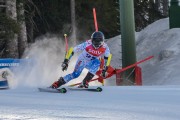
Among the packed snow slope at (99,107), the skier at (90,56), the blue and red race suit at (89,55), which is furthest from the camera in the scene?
the blue and red race suit at (89,55)

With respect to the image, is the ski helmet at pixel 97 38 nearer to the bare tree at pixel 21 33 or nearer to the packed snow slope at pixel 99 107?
the packed snow slope at pixel 99 107

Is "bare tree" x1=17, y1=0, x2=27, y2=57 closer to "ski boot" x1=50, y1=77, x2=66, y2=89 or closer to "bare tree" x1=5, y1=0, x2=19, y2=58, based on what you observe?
"bare tree" x1=5, y1=0, x2=19, y2=58

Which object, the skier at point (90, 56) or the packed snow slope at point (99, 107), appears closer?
the packed snow slope at point (99, 107)

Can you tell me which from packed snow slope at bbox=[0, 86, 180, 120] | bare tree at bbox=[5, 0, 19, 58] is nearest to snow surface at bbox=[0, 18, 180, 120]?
packed snow slope at bbox=[0, 86, 180, 120]

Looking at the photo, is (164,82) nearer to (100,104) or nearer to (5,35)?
(5,35)

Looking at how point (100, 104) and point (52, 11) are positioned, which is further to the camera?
point (52, 11)

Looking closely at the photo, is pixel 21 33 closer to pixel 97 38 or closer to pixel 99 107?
pixel 97 38

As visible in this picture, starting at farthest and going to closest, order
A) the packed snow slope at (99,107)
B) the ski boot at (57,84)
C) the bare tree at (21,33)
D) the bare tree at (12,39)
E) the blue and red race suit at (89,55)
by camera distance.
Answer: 1. the bare tree at (21,33)
2. the bare tree at (12,39)
3. the blue and red race suit at (89,55)
4. the ski boot at (57,84)
5. the packed snow slope at (99,107)

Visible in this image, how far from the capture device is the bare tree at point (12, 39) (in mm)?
18922

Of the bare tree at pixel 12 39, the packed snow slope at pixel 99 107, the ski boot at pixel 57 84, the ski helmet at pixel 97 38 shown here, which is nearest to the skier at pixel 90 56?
the ski helmet at pixel 97 38

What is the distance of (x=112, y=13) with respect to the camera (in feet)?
94.1

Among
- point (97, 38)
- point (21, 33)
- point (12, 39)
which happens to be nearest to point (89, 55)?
point (97, 38)

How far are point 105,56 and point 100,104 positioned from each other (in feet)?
11.3

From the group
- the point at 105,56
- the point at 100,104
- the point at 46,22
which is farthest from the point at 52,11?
the point at 100,104
